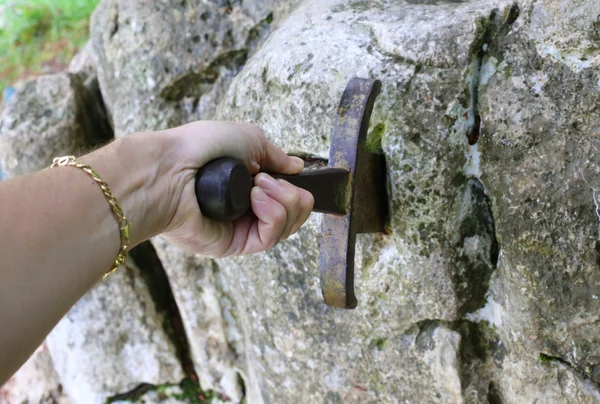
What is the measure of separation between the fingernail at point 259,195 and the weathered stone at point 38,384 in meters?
2.08

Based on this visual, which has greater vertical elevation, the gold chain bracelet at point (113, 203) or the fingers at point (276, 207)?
the gold chain bracelet at point (113, 203)

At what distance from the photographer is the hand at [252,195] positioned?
105 centimetres

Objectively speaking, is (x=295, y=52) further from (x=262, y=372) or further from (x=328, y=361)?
(x=262, y=372)

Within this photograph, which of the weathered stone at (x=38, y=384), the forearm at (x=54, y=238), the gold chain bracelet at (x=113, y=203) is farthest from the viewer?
the weathered stone at (x=38, y=384)

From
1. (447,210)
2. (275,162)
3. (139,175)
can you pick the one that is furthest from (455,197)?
(139,175)

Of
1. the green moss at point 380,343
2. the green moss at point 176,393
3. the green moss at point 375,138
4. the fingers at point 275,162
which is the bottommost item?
the green moss at point 176,393

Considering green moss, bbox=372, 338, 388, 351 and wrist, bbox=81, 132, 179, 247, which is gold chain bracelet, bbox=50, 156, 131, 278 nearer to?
wrist, bbox=81, 132, 179, 247

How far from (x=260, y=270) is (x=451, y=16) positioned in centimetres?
88

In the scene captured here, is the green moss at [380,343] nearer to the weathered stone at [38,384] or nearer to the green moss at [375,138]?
the green moss at [375,138]

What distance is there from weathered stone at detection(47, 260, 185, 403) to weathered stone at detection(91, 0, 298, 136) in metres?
0.66

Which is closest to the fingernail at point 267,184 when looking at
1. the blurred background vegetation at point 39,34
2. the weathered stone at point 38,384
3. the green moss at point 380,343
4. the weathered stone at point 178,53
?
the green moss at point 380,343

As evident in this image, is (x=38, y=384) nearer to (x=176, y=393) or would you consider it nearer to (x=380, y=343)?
(x=176, y=393)

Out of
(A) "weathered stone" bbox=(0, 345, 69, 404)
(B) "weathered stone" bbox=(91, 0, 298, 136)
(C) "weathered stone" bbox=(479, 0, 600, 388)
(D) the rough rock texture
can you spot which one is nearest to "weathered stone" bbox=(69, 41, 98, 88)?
(B) "weathered stone" bbox=(91, 0, 298, 136)

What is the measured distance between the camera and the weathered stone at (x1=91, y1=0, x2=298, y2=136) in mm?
2008
